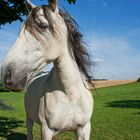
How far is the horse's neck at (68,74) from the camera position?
4414mm

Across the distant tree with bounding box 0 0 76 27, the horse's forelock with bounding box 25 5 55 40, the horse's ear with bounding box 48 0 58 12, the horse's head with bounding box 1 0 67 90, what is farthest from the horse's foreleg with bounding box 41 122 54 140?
the distant tree with bounding box 0 0 76 27

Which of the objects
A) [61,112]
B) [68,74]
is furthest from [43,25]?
[61,112]

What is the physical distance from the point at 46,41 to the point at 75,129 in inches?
60.7

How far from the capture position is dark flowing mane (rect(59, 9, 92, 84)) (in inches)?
170

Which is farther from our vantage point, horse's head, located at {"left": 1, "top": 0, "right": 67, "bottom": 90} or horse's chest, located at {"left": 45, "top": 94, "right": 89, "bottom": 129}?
horse's chest, located at {"left": 45, "top": 94, "right": 89, "bottom": 129}

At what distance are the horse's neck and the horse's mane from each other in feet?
0.31

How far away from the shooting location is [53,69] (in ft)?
15.3

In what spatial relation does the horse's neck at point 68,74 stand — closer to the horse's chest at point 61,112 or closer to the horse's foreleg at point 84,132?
the horse's chest at point 61,112

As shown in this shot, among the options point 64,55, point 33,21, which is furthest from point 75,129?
point 33,21

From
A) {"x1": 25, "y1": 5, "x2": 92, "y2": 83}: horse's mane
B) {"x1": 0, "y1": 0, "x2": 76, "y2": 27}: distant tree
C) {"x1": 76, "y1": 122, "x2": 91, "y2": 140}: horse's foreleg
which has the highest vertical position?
{"x1": 0, "y1": 0, "x2": 76, "y2": 27}: distant tree

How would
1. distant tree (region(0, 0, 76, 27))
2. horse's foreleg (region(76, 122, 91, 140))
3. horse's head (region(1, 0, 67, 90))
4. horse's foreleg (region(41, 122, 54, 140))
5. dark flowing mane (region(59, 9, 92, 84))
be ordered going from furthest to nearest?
distant tree (region(0, 0, 76, 27)) < horse's foreleg (region(76, 122, 91, 140)) < horse's foreleg (region(41, 122, 54, 140)) < dark flowing mane (region(59, 9, 92, 84)) < horse's head (region(1, 0, 67, 90))

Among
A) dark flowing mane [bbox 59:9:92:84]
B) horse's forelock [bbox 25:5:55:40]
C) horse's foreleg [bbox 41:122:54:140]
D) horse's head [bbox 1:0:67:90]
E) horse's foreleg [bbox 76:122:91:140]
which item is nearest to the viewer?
horse's head [bbox 1:0:67:90]

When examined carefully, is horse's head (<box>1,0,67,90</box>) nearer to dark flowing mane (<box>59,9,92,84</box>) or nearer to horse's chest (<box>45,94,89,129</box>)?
dark flowing mane (<box>59,9,92,84</box>)

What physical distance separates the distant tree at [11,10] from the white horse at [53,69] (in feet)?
12.7
